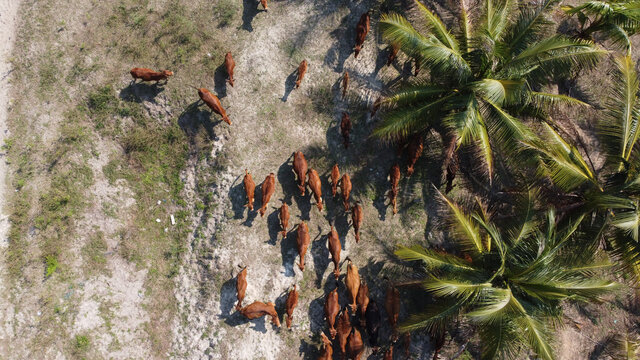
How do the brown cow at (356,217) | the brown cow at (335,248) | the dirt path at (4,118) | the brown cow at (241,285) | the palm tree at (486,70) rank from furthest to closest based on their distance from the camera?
the brown cow at (356,217)
the brown cow at (335,248)
the brown cow at (241,285)
the dirt path at (4,118)
the palm tree at (486,70)

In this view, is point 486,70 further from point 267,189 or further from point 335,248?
point 267,189

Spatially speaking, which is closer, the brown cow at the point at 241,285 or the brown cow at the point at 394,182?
the brown cow at the point at 241,285

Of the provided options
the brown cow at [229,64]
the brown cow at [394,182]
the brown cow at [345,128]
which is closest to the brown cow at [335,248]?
the brown cow at [394,182]

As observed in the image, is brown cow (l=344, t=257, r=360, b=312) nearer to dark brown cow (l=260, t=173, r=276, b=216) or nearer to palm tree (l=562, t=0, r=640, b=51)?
dark brown cow (l=260, t=173, r=276, b=216)

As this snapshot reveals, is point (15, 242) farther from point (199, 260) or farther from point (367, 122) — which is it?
point (367, 122)

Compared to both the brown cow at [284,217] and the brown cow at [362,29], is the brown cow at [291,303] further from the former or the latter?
the brown cow at [362,29]

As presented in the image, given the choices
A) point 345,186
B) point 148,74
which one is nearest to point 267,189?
point 345,186

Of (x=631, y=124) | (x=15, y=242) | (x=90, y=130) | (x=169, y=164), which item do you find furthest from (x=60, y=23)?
(x=631, y=124)

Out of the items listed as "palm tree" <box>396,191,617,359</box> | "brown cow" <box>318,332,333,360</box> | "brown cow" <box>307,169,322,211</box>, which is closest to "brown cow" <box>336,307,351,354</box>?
"brown cow" <box>318,332,333,360</box>
